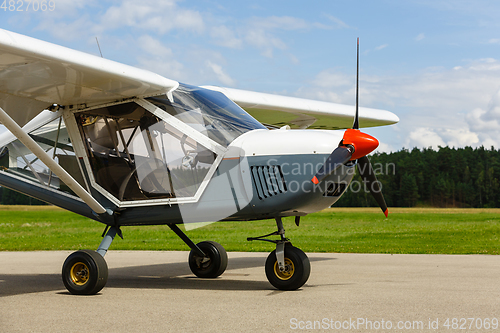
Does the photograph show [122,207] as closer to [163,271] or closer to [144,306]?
[144,306]

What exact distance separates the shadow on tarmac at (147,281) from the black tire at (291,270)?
0.66 feet

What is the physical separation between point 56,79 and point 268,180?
10.5 feet

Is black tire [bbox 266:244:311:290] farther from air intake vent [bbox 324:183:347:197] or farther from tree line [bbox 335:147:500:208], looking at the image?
tree line [bbox 335:147:500:208]

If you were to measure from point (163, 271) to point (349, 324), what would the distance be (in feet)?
18.9

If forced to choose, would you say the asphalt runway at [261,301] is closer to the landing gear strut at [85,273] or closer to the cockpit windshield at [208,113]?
the landing gear strut at [85,273]

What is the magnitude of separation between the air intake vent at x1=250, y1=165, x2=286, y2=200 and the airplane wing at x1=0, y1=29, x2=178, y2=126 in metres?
1.93

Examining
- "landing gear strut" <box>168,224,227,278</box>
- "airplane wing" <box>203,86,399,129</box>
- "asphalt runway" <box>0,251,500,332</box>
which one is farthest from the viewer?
"airplane wing" <box>203,86,399,129</box>

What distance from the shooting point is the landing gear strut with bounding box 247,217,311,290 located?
255 inches

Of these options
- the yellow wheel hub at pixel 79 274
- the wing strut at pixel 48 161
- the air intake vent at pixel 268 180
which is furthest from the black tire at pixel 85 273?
the air intake vent at pixel 268 180

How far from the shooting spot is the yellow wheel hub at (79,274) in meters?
6.84

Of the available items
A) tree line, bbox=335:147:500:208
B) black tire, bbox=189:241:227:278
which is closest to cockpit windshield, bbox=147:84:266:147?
black tire, bbox=189:241:227:278

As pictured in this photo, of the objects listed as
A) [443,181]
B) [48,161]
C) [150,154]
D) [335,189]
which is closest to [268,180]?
[335,189]

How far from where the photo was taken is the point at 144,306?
18.6ft

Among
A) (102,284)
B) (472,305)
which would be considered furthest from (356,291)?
(102,284)
